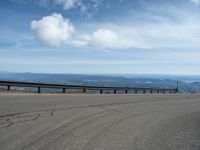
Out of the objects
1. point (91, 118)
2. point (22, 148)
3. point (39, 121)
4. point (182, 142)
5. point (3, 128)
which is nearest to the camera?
point (22, 148)

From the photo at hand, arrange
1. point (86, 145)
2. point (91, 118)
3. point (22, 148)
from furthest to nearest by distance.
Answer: point (91, 118), point (86, 145), point (22, 148)

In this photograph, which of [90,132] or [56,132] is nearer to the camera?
[56,132]

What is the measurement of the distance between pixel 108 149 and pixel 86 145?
1.76 feet

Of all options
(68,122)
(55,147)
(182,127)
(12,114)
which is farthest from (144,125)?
(12,114)

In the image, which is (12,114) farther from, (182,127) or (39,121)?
(182,127)

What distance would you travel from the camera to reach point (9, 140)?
5340mm

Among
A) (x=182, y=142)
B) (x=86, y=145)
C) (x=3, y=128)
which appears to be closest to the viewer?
(x=86, y=145)

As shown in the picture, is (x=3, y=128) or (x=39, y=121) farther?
(x=39, y=121)

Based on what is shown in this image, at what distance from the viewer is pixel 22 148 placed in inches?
190

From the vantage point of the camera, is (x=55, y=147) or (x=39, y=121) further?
(x=39, y=121)

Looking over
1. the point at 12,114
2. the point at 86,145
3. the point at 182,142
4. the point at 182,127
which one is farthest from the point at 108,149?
the point at 12,114

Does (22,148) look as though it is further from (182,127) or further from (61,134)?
(182,127)

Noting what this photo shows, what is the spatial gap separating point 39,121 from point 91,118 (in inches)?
72.8

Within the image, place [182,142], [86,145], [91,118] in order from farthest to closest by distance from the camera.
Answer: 1. [91,118]
2. [182,142]
3. [86,145]
